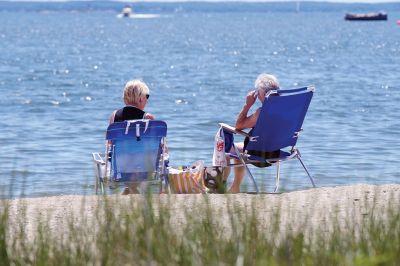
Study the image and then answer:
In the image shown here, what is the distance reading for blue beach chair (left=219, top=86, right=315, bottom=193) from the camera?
335 inches

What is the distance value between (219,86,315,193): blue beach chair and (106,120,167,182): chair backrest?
2.32ft

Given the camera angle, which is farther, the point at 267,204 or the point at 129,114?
the point at 129,114

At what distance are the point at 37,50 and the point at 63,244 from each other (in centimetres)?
5070

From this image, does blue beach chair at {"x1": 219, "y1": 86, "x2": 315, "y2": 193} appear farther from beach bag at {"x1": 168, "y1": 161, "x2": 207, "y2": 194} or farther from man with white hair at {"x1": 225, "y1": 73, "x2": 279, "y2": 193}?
beach bag at {"x1": 168, "y1": 161, "x2": 207, "y2": 194}

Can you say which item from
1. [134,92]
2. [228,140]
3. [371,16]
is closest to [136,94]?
[134,92]

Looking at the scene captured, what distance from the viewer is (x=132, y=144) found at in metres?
8.23

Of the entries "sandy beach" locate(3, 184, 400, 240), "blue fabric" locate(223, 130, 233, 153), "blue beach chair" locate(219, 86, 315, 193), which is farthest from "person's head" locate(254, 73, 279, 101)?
"sandy beach" locate(3, 184, 400, 240)

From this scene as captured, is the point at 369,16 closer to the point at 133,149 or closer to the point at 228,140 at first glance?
the point at 228,140

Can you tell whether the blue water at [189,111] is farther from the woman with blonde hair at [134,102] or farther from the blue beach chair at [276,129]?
the woman with blonde hair at [134,102]

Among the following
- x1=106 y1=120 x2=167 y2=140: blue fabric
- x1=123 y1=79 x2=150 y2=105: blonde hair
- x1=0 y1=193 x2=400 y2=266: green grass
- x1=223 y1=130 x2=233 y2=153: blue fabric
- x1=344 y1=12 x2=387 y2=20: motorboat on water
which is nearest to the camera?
x1=0 y1=193 x2=400 y2=266: green grass

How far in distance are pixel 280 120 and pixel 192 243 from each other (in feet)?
12.8

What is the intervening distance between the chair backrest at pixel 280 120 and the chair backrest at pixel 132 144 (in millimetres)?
782

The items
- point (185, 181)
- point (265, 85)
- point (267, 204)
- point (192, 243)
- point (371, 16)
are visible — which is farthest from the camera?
point (371, 16)

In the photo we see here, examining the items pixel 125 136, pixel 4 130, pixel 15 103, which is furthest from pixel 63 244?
pixel 15 103
